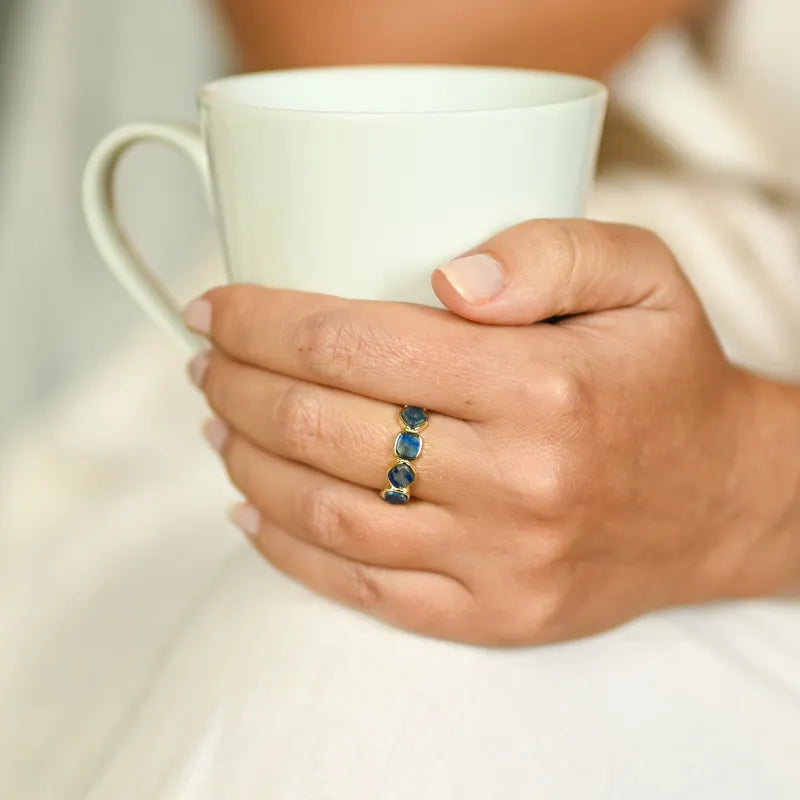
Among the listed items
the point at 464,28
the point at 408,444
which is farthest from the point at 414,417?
the point at 464,28

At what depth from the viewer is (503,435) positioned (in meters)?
0.43

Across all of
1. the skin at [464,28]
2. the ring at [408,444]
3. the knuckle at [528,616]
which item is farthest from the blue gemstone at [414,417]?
the skin at [464,28]

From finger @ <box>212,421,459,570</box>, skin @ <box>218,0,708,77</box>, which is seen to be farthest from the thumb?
skin @ <box>218,0,708,77</box>

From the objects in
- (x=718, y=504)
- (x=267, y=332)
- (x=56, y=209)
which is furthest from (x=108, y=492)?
(x=56, y=209)

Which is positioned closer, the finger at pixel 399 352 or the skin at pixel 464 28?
the finger at pixel 399 352

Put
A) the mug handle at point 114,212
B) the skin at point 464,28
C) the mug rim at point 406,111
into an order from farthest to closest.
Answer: the skin at point 464,28 < the mug handle at point 114,212 < the mug rim at point 406,111

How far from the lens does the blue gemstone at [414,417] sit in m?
0.43

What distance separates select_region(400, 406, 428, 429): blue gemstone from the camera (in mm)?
428

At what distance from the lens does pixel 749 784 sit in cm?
43

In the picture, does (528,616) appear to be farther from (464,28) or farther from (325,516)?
(464,28)

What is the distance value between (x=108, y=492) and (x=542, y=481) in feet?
1.25

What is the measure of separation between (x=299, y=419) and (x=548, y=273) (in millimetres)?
134

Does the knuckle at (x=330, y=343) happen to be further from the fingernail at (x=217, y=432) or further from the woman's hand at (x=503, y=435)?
the fingernail at (x=217, y=432)

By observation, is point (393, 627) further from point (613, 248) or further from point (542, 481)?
point (613, 248)
